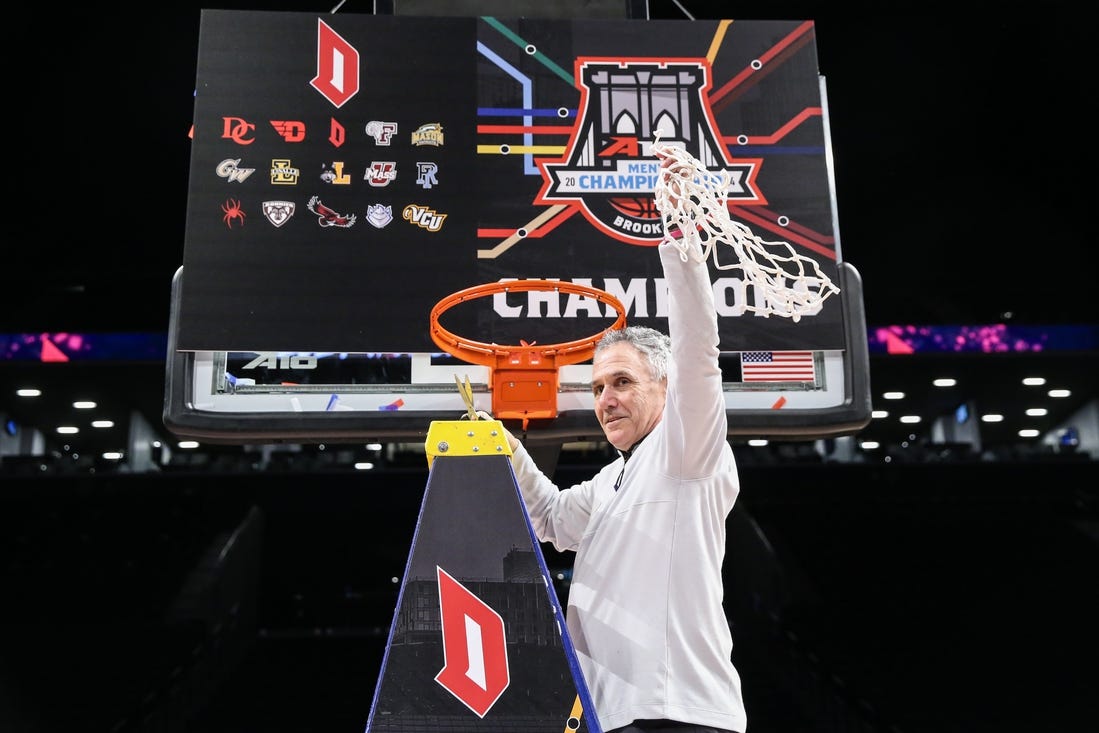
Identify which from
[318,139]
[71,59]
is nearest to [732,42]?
[318,139]

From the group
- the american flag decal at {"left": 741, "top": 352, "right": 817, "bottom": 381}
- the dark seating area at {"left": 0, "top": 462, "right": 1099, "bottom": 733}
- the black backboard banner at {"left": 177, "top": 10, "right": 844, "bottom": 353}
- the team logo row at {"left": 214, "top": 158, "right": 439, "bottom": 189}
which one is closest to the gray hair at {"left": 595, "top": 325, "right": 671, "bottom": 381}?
the black backboard banner at {"left": 177, "top": 10, "right": 844, "bottom": 353}

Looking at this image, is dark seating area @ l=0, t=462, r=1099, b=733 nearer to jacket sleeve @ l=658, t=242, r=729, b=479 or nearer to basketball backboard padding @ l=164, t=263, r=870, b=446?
basketball backboard padding @ l=164, t=263, r=870, b=446

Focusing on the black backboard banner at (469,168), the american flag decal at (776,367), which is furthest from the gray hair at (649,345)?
the american flag decal at (776,367)

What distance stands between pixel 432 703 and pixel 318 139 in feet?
5.96

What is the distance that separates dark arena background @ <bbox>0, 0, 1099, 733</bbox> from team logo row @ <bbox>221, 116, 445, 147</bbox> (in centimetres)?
2

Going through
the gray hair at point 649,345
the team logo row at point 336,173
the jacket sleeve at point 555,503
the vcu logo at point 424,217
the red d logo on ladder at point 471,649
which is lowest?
the red d logo on ladder at point 471,649

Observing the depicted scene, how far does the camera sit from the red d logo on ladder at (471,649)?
74.7 inches

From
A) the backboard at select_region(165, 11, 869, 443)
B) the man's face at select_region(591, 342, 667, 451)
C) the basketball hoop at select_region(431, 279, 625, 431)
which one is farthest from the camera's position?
the backboard at select_region(165, 11, 869, 443)

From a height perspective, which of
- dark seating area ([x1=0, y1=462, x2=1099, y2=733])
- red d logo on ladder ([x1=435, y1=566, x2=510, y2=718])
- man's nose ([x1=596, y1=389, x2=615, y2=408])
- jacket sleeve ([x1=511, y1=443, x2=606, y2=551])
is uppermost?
man's nose ([x1=596, y1=389, x2=615, y2=408])

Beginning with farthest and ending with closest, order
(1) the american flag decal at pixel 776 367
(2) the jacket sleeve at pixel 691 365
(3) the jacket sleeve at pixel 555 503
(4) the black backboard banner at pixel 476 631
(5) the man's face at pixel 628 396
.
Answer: (1) the american flag decal at pixel 776 367 → (3) the jacket sleeve at pixel 555 503 → (5) the man's face at pixel 628 396 → (2) the jacket sleeve at pixel 691 365 → (4) the black backboard banner at pixel 476 631

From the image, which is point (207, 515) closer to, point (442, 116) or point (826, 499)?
point (826, 499)

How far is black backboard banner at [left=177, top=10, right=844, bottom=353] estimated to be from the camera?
118 inches

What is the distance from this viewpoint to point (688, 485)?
219cm

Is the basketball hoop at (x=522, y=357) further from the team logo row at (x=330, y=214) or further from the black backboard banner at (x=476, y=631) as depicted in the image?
the black backboard banner at (x=476, y=631)
